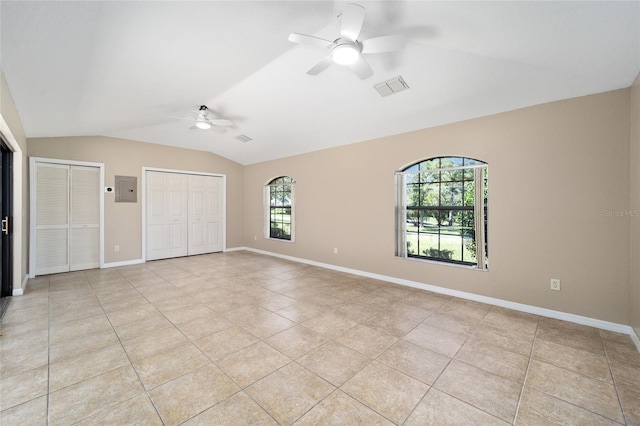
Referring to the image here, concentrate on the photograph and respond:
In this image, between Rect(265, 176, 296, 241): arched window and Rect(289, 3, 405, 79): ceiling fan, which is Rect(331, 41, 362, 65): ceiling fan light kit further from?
Rect(265, 176, 296, 241): arched window

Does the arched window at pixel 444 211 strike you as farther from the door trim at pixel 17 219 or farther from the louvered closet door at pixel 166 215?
the door trim at pixel 17 219

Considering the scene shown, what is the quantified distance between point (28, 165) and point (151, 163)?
190 centimetres

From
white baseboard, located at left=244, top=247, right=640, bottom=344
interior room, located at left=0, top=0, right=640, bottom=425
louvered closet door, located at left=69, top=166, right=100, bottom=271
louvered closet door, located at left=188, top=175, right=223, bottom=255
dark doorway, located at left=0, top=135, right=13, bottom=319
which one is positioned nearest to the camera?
interior room, located at left=0, top=0, right=640, bottom=425

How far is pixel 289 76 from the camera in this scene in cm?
331

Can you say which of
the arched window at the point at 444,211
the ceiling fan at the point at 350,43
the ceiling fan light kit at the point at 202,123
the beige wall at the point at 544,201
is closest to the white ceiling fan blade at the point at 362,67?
the ceiling fan at the point at 350,43

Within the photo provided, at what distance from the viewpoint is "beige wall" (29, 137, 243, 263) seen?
16.1 feet

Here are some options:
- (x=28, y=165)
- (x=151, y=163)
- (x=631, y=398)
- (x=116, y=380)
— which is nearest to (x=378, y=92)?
(x=631, y=398)

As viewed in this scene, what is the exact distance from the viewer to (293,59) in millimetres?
2988

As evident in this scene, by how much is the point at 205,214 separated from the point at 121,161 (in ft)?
7.04

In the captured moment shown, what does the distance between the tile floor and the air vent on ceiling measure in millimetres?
2765

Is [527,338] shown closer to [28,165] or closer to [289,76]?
[289,76]

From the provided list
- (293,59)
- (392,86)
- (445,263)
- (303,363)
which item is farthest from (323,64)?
(445,263)

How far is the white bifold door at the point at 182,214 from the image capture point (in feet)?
19.9

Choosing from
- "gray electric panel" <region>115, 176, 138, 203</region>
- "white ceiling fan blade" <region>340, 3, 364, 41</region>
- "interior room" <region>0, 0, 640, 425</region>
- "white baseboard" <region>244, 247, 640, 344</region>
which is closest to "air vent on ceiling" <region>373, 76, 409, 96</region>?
"interior room" <region>0, 0, 640, 425</region>
